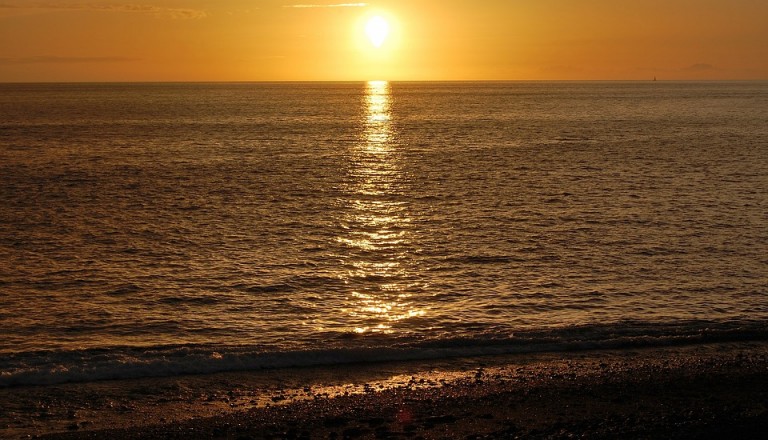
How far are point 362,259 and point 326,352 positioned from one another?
1205 cm

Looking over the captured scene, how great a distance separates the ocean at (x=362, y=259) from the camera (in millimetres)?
20141

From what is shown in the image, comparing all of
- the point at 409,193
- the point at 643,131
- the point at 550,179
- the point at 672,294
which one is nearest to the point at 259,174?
the point at 409,193

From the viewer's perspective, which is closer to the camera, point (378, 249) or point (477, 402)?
point (477, 402)

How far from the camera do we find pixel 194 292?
84.0 ft

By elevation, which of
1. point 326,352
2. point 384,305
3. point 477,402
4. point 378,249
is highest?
point 477,402

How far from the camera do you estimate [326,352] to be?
62.7 ft

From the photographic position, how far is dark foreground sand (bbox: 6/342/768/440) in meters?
13.8

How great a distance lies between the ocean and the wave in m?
0.07

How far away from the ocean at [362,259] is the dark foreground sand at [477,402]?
4.40 feet

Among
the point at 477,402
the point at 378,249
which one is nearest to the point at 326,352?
the point at 477,402

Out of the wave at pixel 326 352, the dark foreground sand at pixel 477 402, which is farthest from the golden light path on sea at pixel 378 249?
the dark foreground sand at pixel 477 402

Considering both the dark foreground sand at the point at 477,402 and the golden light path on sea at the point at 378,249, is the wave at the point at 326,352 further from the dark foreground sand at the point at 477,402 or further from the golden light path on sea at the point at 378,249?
the golden light path on sea at the point at 378,249

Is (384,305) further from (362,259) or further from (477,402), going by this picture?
(477,402)

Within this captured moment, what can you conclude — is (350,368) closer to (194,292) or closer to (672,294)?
(194,292)
